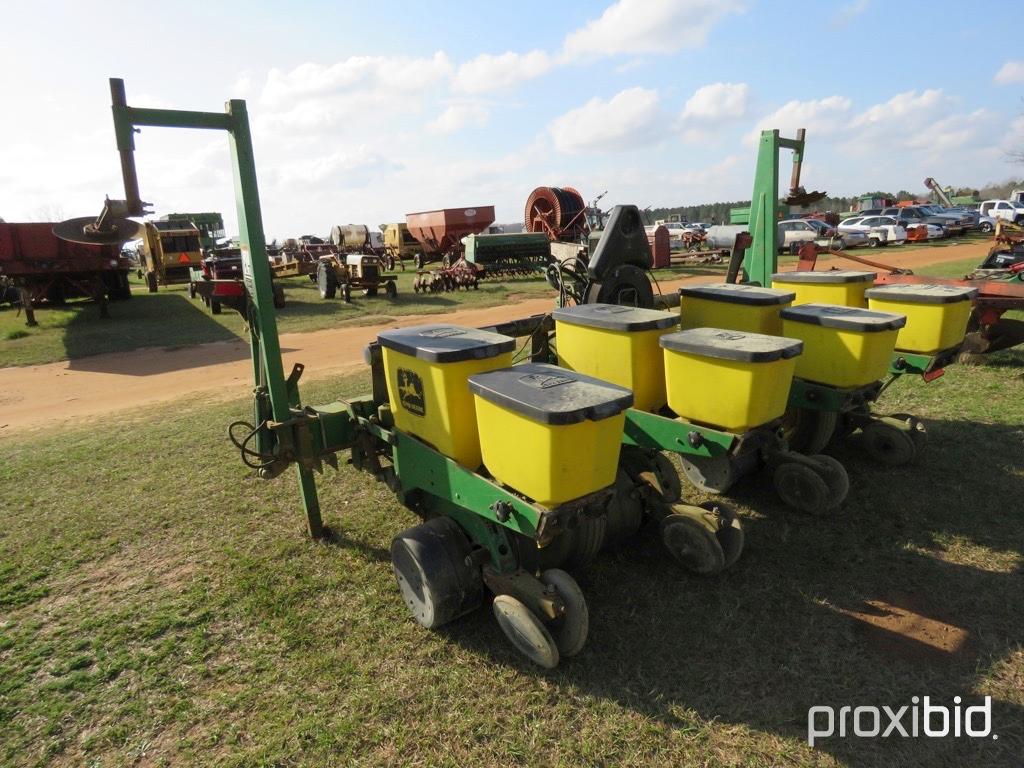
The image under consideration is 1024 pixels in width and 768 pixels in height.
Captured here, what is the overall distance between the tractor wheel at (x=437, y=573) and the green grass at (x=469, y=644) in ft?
0.48

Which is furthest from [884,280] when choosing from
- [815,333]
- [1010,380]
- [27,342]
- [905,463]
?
[27,342]

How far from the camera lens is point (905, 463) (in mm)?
4340

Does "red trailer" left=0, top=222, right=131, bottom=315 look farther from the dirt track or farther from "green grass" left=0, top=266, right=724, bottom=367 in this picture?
the dirt track

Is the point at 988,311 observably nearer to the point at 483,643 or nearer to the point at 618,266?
the point at 618,266

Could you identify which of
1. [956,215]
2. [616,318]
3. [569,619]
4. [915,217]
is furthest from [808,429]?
[956,215]

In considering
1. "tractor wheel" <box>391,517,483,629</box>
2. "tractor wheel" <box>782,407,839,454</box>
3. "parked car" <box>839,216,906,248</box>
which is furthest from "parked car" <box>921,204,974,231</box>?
"tractor wheel" <box>391,517,483,629</box>

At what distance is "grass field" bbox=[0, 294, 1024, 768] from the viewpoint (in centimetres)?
224

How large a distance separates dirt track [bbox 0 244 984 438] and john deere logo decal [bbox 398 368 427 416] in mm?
5312

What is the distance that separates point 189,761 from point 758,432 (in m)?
2.76

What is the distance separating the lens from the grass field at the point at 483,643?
2.24 metres

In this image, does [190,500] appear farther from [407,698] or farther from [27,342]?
[27,342]

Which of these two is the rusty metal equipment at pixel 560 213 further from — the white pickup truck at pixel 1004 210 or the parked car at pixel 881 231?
the white pickup truck at pixel 1004 210

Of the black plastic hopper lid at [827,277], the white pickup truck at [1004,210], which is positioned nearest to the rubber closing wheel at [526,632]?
the black plastic hopper lid at [827,277]

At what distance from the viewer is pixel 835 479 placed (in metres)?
3.66
